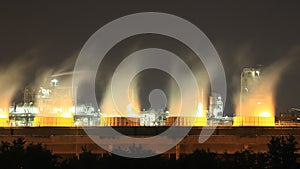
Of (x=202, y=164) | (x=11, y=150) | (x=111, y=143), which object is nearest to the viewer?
(x=202, y=164)

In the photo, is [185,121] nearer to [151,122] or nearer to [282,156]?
[151,122]

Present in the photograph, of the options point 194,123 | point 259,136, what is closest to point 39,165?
point 259,136

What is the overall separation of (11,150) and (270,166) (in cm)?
1392

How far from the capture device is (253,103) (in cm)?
6512

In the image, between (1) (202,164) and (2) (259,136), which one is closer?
(1) (202,164)

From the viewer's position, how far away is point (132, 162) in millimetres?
34125

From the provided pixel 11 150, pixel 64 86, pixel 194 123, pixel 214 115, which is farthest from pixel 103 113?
pixel 11 150

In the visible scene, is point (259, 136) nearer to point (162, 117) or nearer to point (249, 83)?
point (249, 83)

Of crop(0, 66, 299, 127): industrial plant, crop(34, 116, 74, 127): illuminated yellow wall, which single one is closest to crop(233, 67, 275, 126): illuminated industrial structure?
crop(0, 66, 299, 127): industrial plant

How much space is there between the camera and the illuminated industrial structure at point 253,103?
63.1 m

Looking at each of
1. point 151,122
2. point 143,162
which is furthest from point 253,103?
point 143,162

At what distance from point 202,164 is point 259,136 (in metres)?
24.1

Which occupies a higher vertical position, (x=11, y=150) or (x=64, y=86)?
(x=64, y=86)

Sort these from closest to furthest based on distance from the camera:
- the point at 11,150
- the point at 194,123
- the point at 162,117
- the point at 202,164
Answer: the point at 202,164
the point at 11,150
the point at 194,123
the point at 162,117
